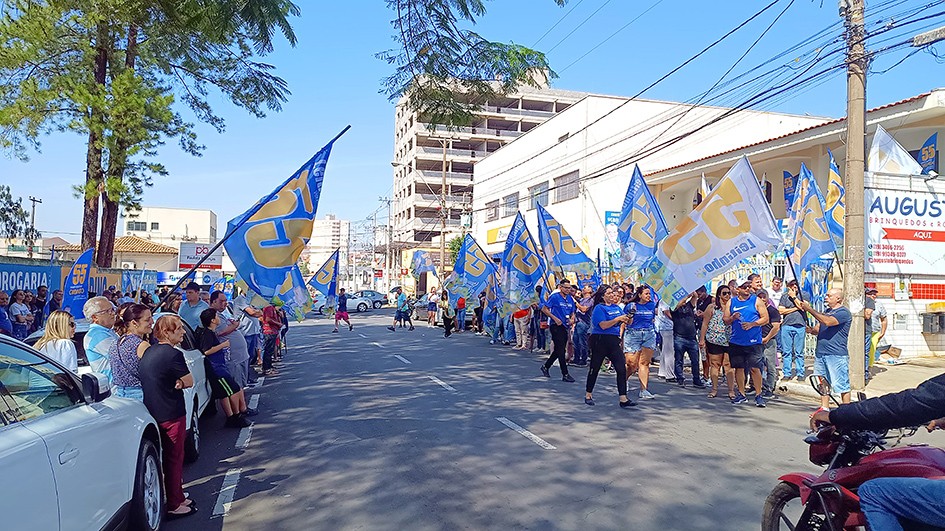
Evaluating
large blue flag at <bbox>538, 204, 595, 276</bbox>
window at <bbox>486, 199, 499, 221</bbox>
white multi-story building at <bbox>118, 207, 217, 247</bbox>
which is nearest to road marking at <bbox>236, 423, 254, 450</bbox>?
large blue flag at <bbox>538, 204, 595, 276</bbox>

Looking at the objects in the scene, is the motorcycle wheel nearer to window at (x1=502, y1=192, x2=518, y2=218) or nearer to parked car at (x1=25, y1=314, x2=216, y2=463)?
parked car at (x1=25, y1=314, x2=216, y2=463)

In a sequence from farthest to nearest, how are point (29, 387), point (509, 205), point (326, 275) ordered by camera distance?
point (509, 205) → point (326, 275) → point (29, 387)

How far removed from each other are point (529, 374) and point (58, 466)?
1068cm

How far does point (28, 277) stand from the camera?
16344mm

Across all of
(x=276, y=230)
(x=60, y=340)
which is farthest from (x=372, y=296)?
(x=60, y=340)

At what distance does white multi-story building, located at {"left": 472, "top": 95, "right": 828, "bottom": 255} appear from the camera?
27.9 m

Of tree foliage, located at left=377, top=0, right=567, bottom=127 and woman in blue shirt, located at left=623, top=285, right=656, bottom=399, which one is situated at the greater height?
tree foliage, located at left=377, top=0, right=567, bottom=127

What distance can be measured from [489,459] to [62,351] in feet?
14.1

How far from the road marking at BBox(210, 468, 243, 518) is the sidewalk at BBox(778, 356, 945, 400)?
9108 millimetres

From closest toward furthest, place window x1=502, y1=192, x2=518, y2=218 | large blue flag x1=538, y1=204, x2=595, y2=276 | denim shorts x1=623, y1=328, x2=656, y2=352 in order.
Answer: denim shorts x1=623, y1=328, x2=656, y2=352
large blue flag x1=538, y1=204, x2=595, y2=276
window x1=502, y1=192, x2=518, y2=218

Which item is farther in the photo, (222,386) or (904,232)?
(904,232)

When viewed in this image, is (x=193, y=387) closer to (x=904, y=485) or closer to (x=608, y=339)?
(x=608, y=339)

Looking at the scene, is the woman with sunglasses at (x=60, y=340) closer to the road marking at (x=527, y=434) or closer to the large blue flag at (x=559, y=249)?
the road marking at (x=527, y=434)

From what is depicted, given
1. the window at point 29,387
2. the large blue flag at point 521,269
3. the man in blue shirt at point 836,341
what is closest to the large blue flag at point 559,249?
the large blue flag at point 521,269
